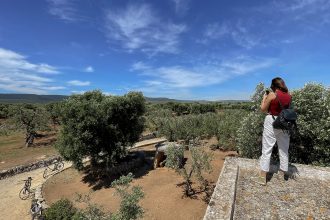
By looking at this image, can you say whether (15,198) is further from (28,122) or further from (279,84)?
(279,84)

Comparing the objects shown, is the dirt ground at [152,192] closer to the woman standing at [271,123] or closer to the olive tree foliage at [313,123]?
the olive tree foliage at [313,123]

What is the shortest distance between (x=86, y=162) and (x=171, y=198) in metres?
12.7

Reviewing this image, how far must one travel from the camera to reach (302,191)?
650 centimetres

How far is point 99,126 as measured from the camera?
736 inches

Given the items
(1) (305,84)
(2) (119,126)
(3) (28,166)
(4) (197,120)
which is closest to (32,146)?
(3) (28,166)

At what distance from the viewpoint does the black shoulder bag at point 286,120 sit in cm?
626

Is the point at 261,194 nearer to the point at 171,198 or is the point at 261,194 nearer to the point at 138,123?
the point at 171,198

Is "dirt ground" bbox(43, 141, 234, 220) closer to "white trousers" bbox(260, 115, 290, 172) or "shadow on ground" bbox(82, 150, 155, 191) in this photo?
"shadow on ground" bbox(82, 150, 155, 191)

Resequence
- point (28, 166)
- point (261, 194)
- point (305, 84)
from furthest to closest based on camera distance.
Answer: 1. point (28, 166)
2. point (305, 84)
3. point (261, 194)

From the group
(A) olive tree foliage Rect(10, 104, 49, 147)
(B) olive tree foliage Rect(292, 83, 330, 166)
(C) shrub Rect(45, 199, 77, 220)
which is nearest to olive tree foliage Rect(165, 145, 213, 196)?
(B) olive tree foliage Rect(292, 83, 330, 166)

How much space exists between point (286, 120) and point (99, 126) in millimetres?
14882

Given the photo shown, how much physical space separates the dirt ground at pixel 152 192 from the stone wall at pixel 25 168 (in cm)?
364

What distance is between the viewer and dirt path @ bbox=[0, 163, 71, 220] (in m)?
14.6

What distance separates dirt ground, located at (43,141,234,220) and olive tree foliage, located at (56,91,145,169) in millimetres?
2093
